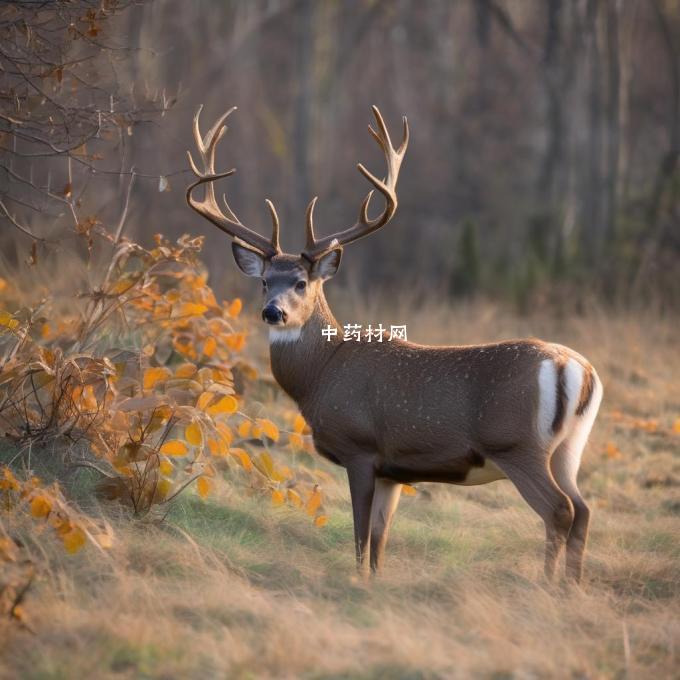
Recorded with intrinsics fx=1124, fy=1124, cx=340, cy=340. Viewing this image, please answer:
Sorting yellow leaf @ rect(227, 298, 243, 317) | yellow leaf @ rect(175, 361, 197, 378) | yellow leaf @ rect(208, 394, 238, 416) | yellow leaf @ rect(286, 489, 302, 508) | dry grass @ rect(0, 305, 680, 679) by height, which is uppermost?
yellow leaf @ rect(227, 298, 243, 317)

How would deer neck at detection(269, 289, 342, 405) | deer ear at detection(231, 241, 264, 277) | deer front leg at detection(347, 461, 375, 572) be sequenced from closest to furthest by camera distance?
deer front leg at detection(347, 461, 375, 572)
deer neck at detection(269, 289, 342, 405)
deer ear at detection(231, 241, 264, 277)

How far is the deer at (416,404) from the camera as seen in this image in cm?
539

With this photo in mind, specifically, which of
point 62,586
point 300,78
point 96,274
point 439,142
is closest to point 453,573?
point 62,586

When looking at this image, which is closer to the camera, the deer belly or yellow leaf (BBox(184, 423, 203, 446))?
the deer belly

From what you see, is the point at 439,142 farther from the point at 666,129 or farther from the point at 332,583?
the point at 332,583

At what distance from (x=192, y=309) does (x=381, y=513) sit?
6.82 ft

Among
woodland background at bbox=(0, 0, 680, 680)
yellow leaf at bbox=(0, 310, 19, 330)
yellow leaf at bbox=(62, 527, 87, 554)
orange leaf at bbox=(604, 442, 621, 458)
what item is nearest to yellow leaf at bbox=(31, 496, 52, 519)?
woodland background at bbox=(0, 0, 680, 680)

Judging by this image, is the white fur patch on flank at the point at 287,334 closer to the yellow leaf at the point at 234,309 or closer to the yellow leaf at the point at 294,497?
the yellow leaf at the point at 294,497

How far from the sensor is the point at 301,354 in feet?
20.5

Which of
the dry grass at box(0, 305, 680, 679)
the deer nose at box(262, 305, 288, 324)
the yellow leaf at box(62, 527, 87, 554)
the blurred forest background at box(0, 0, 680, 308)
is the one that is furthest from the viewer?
the blurred forest background at box(0, 0, 680, 308)

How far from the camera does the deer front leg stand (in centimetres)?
572

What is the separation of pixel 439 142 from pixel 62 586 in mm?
22708

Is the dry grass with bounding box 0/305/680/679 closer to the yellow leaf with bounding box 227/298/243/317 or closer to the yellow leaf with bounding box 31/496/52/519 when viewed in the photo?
the yellow leaf with bounding box 31/496/52/519

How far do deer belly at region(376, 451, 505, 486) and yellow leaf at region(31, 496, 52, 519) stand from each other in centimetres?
169
